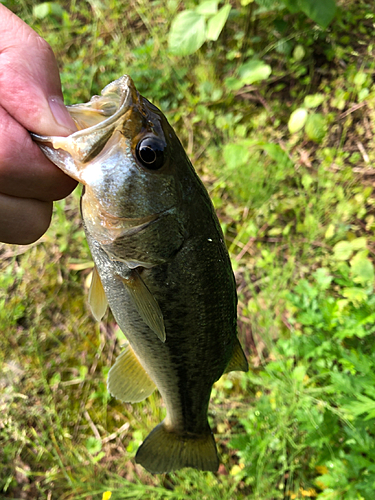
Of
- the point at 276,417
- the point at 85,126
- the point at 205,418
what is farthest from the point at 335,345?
the point at 85,126

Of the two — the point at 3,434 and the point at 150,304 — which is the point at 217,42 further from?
the point at 3,434

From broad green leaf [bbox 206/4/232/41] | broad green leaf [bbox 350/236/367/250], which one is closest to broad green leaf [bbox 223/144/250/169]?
broad green leaf [bbox 206/4/232/41]

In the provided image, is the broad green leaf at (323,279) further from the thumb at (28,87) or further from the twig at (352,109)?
the thumb at (28,87)

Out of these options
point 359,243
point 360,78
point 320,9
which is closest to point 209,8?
point 320,9

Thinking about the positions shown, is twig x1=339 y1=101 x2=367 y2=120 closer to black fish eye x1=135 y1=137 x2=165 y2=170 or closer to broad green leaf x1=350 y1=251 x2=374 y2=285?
broad green leaf x1=350 y1=251 x2=374 y2=285

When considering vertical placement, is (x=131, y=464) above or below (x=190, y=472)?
below

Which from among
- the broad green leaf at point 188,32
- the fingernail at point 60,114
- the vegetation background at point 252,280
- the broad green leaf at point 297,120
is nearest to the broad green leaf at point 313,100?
the vegetation background at point 252,280
